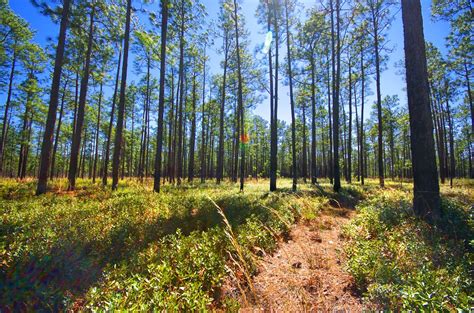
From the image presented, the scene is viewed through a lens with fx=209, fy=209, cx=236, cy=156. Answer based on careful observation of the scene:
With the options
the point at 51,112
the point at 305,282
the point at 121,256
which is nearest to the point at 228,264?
the point at 305,282

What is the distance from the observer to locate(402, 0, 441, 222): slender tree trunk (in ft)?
18.1

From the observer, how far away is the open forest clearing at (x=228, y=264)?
99.9 inches

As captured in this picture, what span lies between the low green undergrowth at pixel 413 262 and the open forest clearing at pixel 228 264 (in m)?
0.02

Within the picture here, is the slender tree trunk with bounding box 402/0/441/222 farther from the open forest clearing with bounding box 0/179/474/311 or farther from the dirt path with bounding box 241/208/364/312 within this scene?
the dirt path with bounding box 241/208/364/312

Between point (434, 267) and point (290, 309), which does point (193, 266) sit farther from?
point (434, 267)

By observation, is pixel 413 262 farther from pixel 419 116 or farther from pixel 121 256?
pixel 121 256

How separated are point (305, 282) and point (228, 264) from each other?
132 centimetres

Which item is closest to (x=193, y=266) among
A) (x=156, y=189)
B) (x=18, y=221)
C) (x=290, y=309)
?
(x=290, y=309)

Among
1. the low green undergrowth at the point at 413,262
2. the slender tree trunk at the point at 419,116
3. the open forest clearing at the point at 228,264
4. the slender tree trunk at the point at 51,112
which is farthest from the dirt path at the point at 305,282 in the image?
the slender tree trunk at the point at 51,112

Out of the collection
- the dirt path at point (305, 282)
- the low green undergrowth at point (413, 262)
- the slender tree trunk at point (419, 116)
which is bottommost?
the dirt path at point (305, 282)

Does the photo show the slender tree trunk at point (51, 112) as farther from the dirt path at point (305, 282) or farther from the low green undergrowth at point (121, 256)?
the dirt path at point (305, 282)

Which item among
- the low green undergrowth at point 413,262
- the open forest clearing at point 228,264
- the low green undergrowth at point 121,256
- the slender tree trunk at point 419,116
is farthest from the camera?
the slender tree trunk at point 419,116

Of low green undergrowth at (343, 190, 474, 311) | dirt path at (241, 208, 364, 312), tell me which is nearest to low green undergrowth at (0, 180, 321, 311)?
dirt path at (241, 208, 364, 312)

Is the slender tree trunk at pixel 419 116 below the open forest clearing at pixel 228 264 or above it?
above
